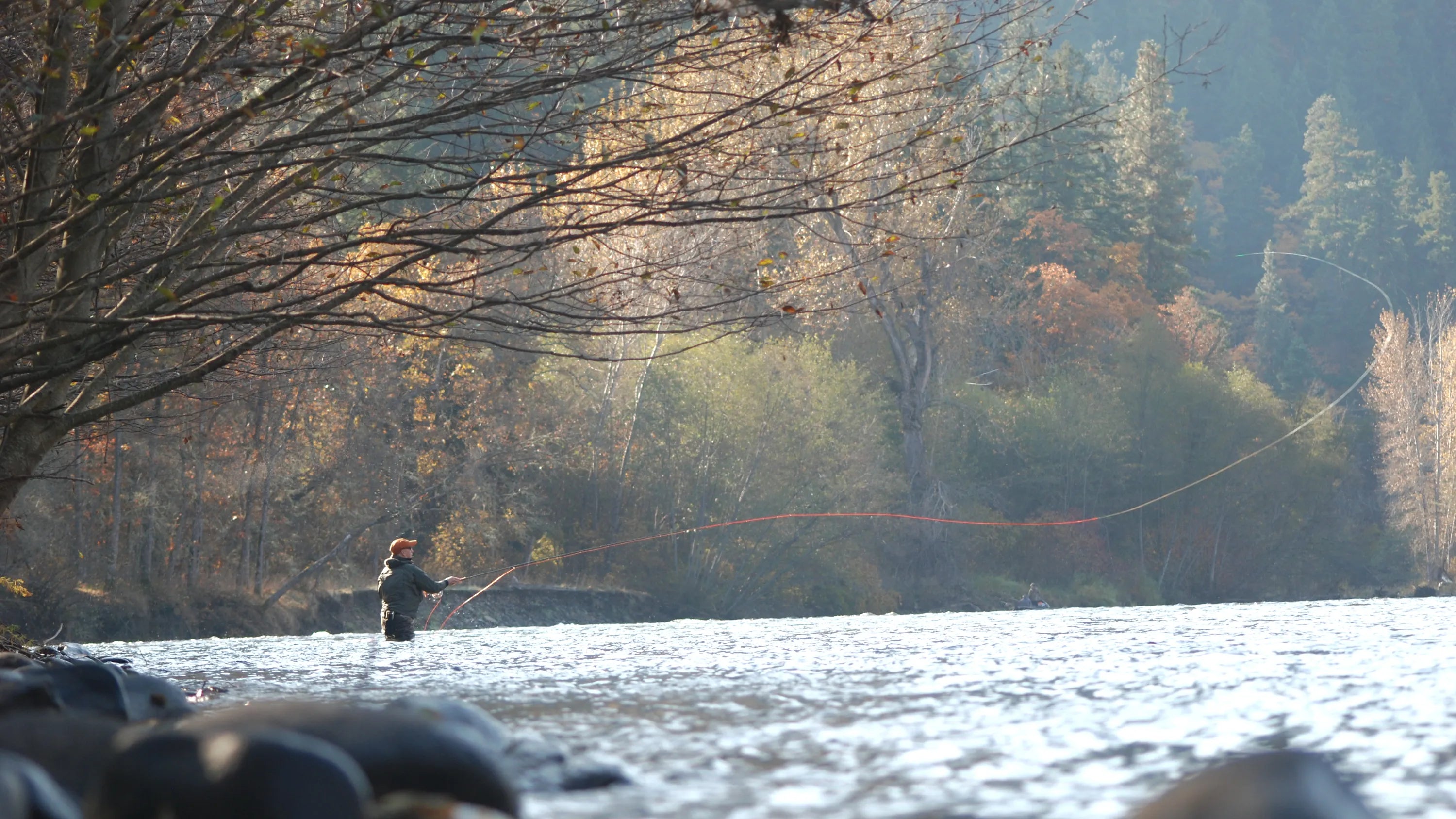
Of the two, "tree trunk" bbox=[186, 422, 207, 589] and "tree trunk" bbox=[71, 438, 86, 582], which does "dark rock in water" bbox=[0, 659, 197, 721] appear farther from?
"tree trunk" bbox=[186, 422, 207, 589]

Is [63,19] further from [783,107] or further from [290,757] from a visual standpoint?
[290,757]

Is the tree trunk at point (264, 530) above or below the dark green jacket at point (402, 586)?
above

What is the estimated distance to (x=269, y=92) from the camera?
673cm

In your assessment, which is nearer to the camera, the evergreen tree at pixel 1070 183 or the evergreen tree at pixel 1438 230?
the evergreen tree at pixel 1070 183

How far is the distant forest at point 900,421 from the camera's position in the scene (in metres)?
24.0

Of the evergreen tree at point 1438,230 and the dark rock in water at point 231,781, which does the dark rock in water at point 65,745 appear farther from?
the evergreen tree at point 1438,230

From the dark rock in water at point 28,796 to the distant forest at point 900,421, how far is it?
4.07 m

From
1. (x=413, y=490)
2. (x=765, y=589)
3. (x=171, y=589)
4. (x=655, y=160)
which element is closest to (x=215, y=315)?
(x=655, y=160)

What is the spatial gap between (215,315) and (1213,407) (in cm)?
4544

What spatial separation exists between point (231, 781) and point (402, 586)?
1272 centimetres

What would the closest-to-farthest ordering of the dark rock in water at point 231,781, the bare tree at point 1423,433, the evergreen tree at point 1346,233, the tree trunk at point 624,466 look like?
1. the dark rock in water at point 231,781
2. the tree trunk at point 624,466
3. the bare tree at point 1423,433
4. the evergreen tree at point 1346,233

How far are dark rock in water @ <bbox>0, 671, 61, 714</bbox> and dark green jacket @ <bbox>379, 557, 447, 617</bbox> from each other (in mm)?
9824

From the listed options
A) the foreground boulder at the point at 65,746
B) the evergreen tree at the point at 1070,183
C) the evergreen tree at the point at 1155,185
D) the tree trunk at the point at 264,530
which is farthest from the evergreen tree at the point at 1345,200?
the foreground boulder at the point at 65,746

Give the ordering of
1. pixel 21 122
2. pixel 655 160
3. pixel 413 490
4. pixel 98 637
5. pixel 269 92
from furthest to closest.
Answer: pixel 413 490 → pixel 98 637 → pixel 655 160 → pixel 21 122 → pixel 269 92
